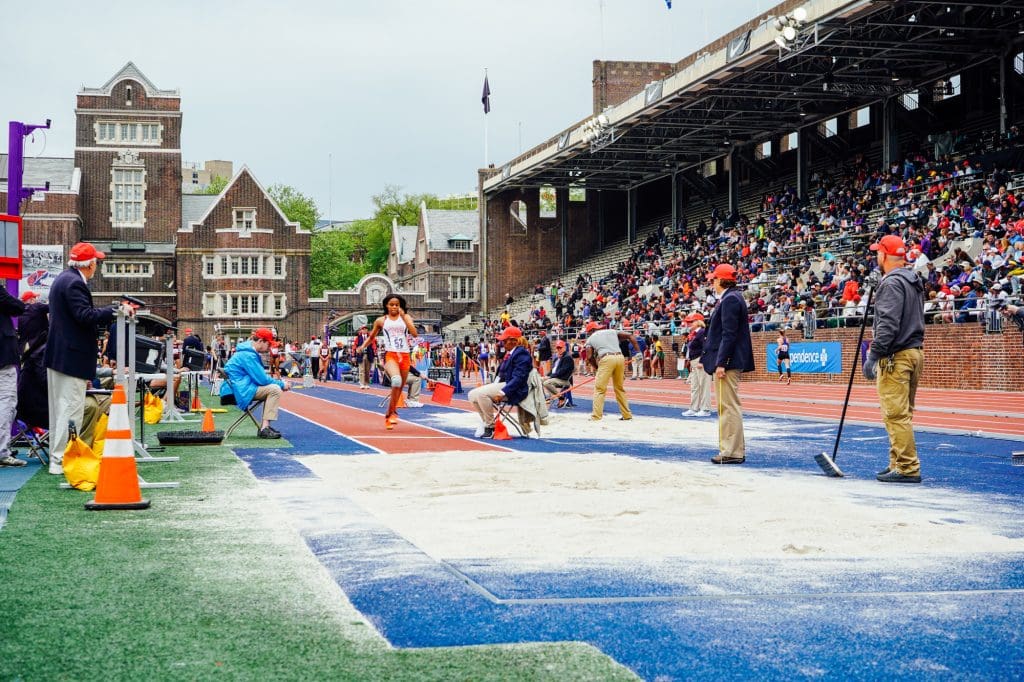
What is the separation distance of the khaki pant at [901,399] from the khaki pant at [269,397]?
310 inches

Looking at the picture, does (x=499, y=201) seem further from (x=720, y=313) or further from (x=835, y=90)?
(x=720, y=313)

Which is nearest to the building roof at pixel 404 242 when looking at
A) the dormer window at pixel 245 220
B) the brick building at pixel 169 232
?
the brick building at pixel 169 232

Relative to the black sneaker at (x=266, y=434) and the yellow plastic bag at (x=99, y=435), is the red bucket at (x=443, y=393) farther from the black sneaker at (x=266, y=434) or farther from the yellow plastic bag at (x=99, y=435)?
the yellow plastic bag at (x=99, y=435)

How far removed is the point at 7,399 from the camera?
1034 cm

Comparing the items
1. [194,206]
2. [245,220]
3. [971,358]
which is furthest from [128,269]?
[971,358]

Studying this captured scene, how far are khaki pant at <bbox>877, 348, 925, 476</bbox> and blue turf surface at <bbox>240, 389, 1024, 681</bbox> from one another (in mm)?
2533

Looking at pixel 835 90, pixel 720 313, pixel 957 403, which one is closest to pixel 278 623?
pixel 720 313

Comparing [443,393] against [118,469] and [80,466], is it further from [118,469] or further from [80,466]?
[118,469]

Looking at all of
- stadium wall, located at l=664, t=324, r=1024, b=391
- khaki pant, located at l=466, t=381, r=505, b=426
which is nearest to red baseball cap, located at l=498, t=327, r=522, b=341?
khaki pant, located at l=466, t=381, r=505, b=426

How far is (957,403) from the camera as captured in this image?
72.9ft

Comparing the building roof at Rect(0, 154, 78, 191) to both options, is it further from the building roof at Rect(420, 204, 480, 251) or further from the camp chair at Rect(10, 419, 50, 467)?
the camp chair at Rect(10, 419, 50, 467)

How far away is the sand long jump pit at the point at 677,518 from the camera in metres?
5.97

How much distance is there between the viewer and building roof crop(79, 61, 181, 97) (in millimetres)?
74125

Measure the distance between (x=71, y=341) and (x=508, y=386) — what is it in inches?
249
